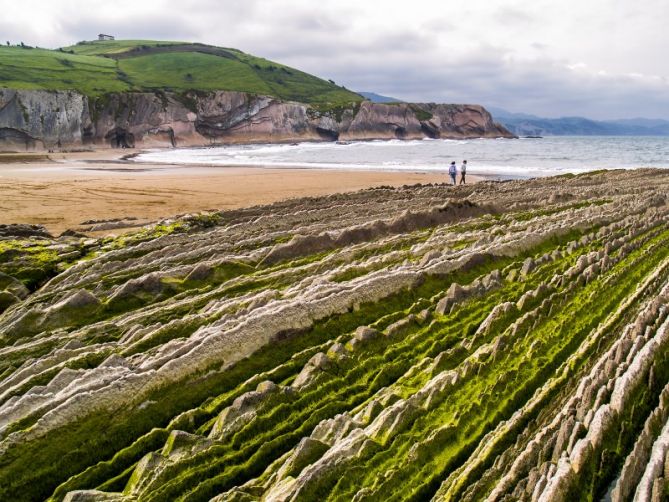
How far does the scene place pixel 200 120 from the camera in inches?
5059

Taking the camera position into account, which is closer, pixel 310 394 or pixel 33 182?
pixel 310 394

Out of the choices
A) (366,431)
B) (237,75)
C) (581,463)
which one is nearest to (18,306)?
(366,431)

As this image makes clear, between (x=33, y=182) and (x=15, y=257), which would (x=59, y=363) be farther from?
(x=33, y=182)

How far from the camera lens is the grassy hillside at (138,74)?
4609 inches

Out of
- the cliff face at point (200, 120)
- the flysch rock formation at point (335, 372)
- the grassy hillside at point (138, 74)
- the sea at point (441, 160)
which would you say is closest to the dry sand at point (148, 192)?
the flysch rock formation at point (335, 372)

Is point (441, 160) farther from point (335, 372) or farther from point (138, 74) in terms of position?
point (138, 74)

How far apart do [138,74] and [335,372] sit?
173m

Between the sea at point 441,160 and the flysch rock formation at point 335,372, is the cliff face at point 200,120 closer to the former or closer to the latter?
the sea at point 441,160

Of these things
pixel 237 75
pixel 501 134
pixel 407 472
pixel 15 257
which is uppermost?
pixel 237 75

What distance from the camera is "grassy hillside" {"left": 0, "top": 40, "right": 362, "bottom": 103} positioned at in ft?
384

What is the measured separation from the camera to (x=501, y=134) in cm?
17938

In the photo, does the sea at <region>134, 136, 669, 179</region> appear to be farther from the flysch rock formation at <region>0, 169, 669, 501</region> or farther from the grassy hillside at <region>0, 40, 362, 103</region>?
the grassy hillside at <region>0, 40, 362, 103</region>

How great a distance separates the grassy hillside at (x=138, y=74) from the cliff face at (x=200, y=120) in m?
7.92

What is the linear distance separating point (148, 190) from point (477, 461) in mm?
31051
